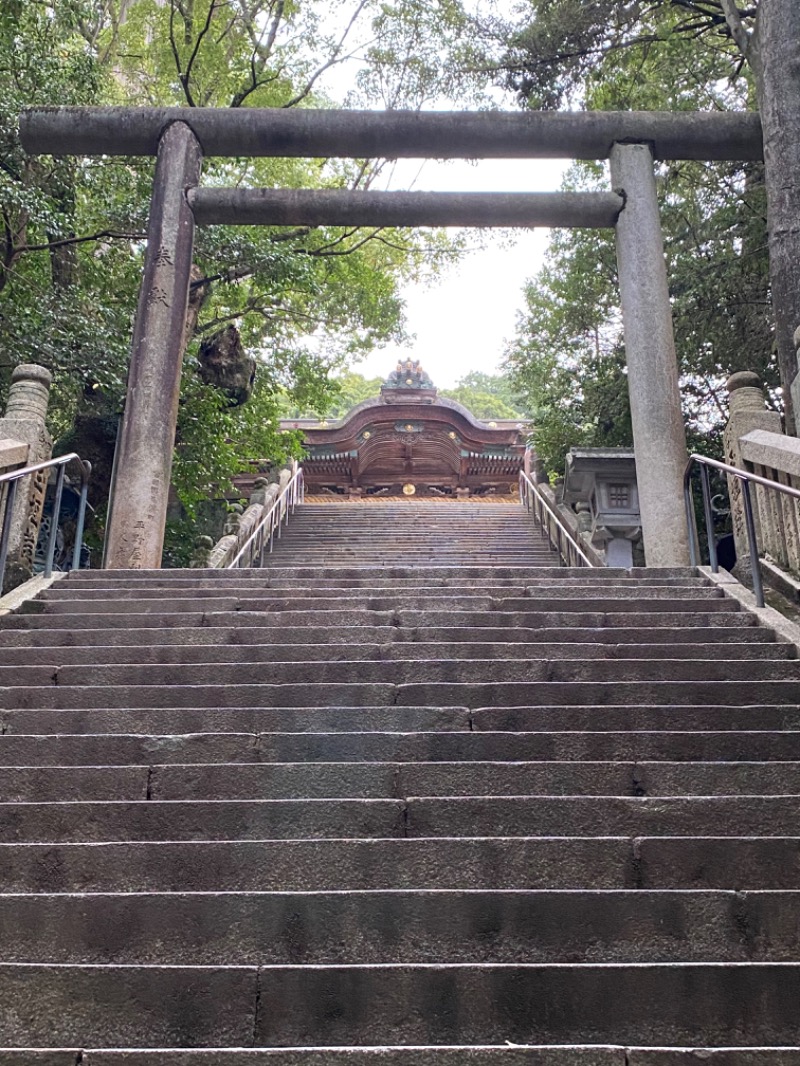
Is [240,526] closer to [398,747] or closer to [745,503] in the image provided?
[745,503]

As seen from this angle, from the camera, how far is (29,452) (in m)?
5.71

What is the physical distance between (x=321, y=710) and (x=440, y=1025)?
5.26 ft

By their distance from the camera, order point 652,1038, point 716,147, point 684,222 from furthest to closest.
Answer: point 684,222 → point 716,147 → point 652,1038

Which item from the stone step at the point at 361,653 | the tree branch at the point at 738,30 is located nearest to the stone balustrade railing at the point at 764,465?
the stone step at the point at 361,653

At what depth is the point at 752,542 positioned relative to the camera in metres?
4.38

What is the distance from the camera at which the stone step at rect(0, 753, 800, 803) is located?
117 inches

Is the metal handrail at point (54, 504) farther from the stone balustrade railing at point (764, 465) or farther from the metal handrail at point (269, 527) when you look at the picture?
the stone balustrade railing at point (764, 465)

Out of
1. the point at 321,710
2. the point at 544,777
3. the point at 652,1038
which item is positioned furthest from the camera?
the point at 321,710

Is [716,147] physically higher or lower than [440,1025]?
higher

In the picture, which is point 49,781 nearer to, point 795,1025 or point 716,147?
point 795,1025

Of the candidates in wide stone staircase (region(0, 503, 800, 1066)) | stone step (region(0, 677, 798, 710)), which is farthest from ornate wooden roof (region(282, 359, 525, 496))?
stone step (region(0, 677, 798, 710))

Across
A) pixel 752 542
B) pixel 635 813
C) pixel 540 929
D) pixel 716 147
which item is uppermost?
pixel 716 147

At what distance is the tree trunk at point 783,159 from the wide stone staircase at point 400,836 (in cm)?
284

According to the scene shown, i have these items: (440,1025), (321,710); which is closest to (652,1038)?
(440,1025)
